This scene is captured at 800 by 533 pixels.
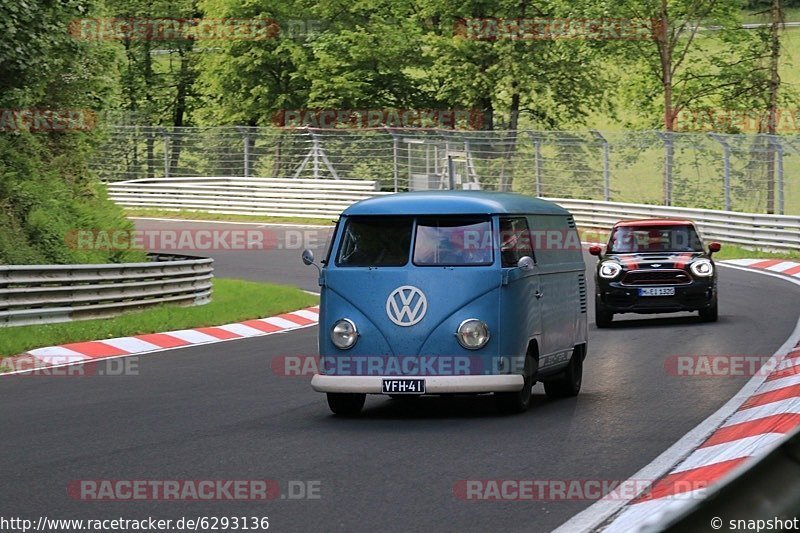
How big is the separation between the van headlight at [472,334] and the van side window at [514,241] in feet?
2.12

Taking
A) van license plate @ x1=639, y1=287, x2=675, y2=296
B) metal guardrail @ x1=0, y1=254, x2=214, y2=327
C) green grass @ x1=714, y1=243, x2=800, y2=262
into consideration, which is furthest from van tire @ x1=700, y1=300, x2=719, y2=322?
green grass @ x1=714, y1=243, x2=800, y2=262

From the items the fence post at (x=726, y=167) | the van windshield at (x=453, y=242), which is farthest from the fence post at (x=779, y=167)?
the van windshield at (x=453, y=242)

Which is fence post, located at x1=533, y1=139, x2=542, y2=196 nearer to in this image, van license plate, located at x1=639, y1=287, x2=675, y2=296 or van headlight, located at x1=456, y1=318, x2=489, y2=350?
van license plate, located at x1=639, y1=287, x2=675, y2=296

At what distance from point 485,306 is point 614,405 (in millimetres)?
1552

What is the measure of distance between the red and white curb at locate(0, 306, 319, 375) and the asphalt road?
143cm

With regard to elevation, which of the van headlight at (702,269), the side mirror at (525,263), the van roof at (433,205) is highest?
the van roof at (433,205)

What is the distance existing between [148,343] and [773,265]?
58.1 feet

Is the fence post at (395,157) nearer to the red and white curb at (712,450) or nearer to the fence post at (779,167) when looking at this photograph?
the fence post at (779,167)

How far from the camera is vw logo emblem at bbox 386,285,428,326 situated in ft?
36.7

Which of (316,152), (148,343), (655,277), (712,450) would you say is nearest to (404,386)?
(712,450)

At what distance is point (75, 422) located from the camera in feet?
37.1

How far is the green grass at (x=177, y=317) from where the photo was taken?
60.0ft

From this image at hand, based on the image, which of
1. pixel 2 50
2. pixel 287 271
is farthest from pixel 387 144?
pixel 2 50

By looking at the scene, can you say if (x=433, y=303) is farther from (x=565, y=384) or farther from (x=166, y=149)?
(x=166, y=149)
